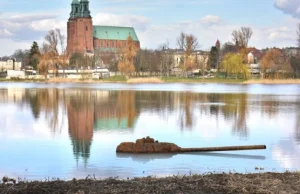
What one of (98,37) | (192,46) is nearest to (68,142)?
(192,46)

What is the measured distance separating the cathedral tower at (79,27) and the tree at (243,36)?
6282 cm

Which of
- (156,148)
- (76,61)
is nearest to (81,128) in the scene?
(156,148)

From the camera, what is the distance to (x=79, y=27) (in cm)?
14625

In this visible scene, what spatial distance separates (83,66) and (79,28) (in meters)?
44.5

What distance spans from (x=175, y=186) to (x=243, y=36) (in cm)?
8771

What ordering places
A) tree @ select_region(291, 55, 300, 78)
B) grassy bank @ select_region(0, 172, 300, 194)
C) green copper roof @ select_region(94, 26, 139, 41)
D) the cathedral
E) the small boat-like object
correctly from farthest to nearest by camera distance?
green copper roof @ select_region(94, 26, 139, 41), the cathedral, tree @ select_region(291, 55, 300, 78), the small boat-like object, grassy bank @ select_region(0, 172, 300, 194)

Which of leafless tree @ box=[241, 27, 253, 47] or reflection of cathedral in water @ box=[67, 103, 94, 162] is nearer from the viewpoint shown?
→ reflection of cathedral in water @ box=[67, 103, 94, 162]

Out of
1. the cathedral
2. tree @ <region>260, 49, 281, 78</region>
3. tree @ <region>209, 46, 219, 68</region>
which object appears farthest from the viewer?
the cathedral

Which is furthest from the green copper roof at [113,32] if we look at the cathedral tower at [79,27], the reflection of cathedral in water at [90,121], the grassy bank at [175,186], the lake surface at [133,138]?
the grassy bank at [175,186]

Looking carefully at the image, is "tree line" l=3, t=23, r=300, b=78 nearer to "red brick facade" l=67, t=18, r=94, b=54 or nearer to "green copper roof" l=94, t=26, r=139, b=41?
"red brick facade" l=67, t=18, r=94, b=54

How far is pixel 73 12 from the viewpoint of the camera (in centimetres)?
14788

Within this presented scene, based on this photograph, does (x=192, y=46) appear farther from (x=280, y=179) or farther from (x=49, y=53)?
(x=280, y=179)

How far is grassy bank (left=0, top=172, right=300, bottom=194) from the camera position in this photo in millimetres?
7191

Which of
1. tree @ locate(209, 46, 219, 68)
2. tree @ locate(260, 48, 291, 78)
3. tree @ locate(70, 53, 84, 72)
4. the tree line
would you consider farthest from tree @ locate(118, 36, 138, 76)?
tree @ locate(209, 46, 219, 68)
